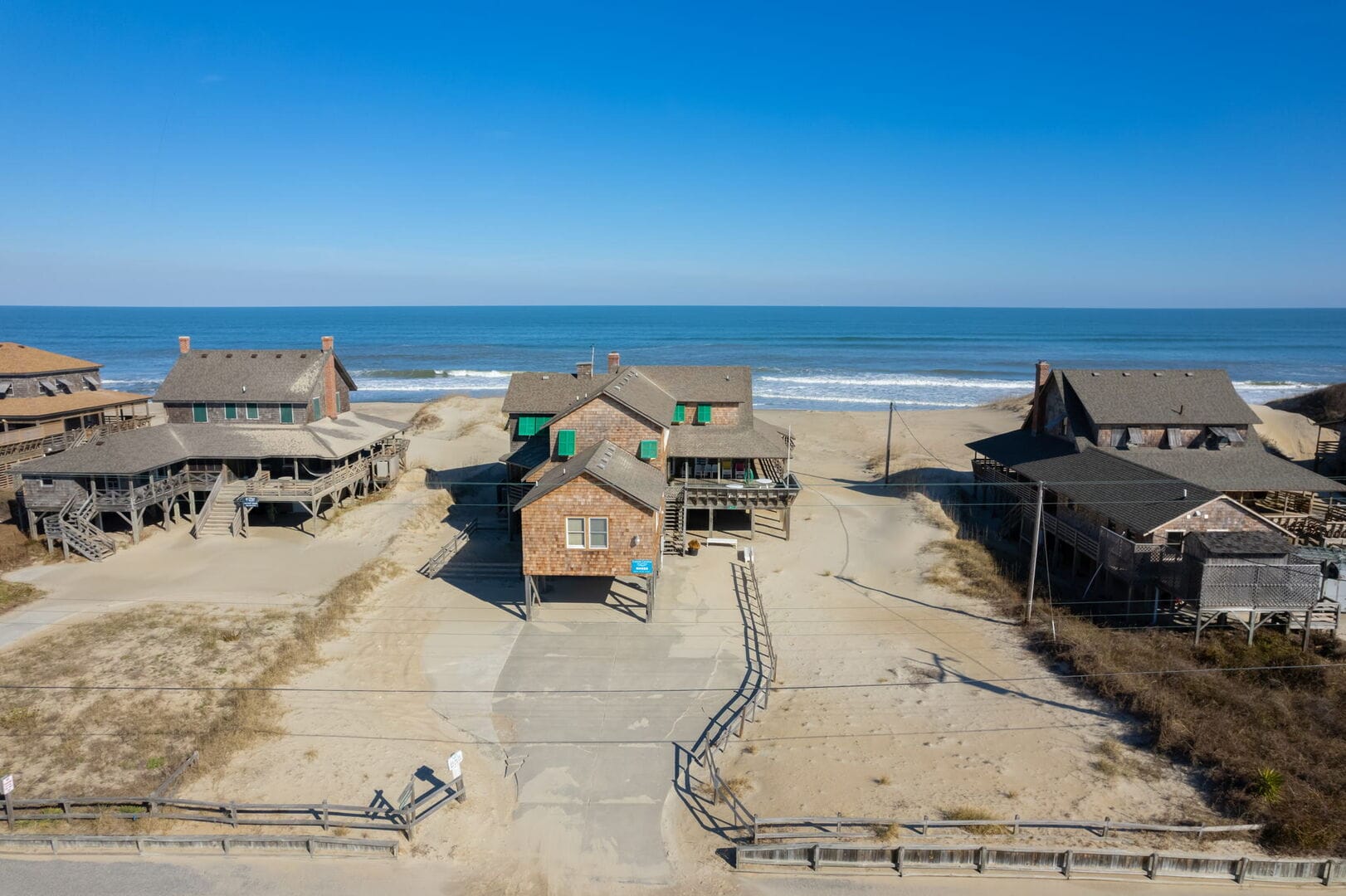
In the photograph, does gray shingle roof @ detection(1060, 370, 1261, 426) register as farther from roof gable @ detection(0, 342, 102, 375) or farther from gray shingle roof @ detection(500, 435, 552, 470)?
roof gable @ detection(0, 342, 102, 375)

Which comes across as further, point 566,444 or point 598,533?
point 566,444

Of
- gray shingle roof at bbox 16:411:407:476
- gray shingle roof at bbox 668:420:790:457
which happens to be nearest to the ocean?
gray shingle roof at bbox 668:420:790:457

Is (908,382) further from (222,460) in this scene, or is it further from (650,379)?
(222,460)

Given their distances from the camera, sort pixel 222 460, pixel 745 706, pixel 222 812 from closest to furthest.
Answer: pixel 222 812
pixel 745 706
pixel 222 460

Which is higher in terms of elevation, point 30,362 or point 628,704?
point 30,362

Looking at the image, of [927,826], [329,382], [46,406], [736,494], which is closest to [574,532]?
[736,494]

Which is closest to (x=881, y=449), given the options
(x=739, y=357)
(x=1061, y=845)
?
(x=1061, y=845)
